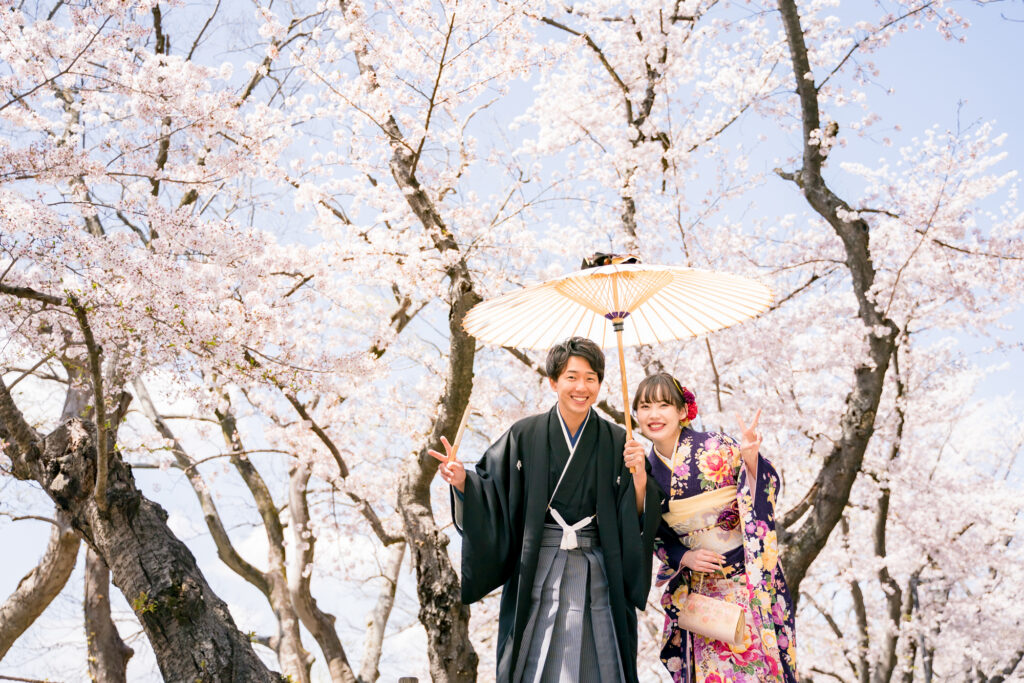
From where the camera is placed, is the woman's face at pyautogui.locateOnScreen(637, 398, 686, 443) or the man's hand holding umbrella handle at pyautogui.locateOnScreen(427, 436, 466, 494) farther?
the woman's face at pyautogui.locateOnScreen(637, 398, 686, 443)

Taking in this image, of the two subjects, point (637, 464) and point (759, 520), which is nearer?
point (637, 464)

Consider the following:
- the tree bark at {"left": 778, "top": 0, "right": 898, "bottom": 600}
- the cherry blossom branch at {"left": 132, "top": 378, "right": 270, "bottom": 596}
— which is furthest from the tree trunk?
the cherry blossom branch at {"left": 132, "top": 378, "right": 270, "bottom": 596}

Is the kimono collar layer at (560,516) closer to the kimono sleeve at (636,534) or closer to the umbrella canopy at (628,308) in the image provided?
the kimono sleeve at (636,534)

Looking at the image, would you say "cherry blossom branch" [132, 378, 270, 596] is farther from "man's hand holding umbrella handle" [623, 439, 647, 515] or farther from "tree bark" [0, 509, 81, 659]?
"man's hand holding umbrella handle" [623, 439, 647, 515]

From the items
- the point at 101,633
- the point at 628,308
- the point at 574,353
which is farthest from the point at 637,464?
the point at 101,633

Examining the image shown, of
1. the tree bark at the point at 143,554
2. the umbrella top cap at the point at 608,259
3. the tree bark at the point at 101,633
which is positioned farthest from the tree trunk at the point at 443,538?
the tree bark at the point at 101,633

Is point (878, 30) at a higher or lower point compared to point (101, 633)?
Result: higher

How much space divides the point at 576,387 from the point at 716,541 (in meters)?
0.94

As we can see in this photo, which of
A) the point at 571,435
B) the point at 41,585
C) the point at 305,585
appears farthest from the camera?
the point at 305,585

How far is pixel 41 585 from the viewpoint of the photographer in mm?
7082

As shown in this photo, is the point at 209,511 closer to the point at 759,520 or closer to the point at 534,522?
the point at 534,522

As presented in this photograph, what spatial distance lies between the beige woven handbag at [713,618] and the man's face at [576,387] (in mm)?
938

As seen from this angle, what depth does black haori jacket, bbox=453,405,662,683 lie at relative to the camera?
10.7ft

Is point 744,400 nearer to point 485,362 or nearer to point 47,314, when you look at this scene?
point 485,362
